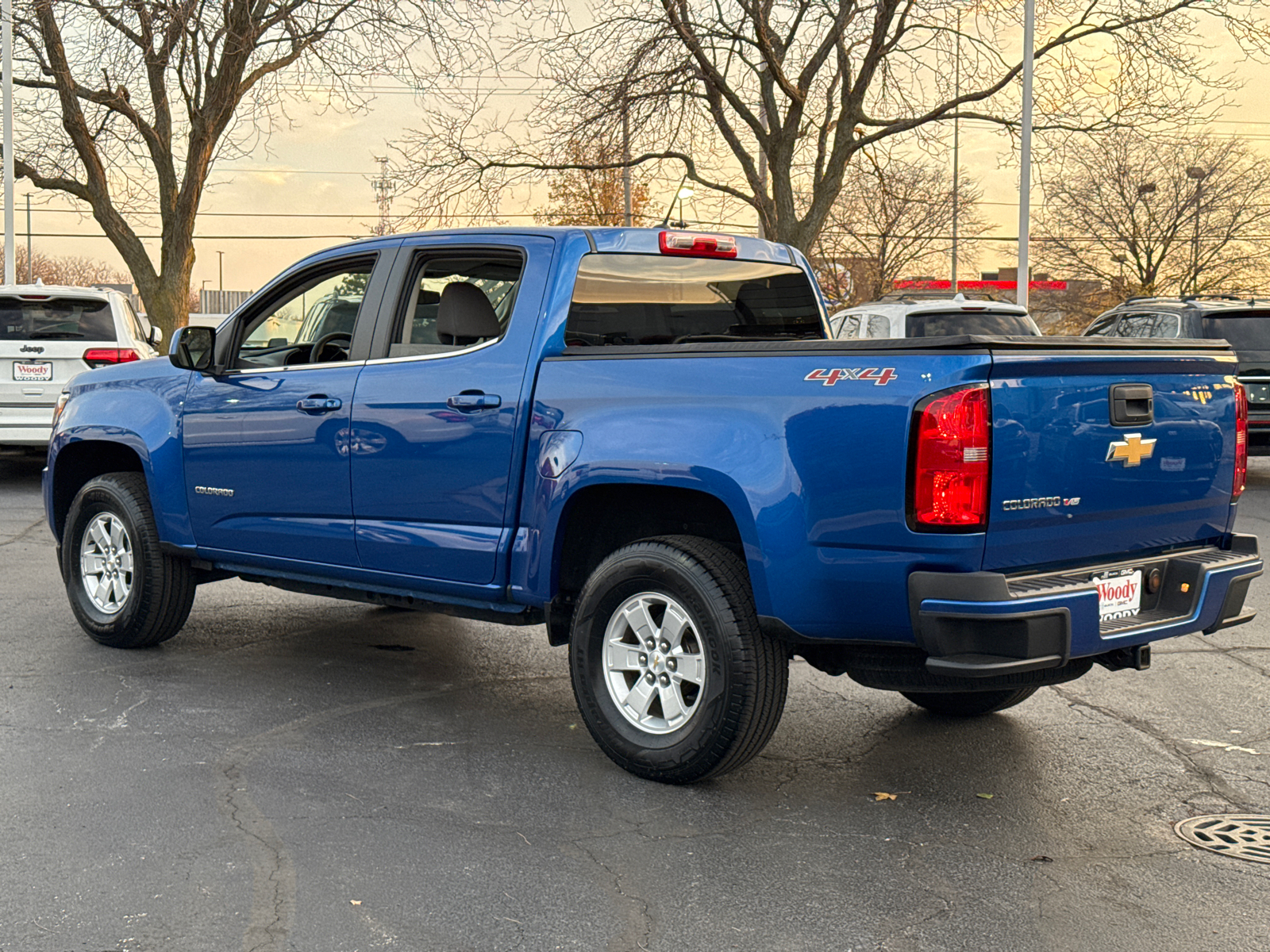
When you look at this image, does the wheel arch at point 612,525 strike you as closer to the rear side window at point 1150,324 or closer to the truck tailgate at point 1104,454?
the truck tailgate at point 1104,454

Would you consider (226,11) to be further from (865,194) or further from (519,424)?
(865,194)

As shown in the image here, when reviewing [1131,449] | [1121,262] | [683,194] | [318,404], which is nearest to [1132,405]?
[1131,449]

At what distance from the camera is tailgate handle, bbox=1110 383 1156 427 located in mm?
4336

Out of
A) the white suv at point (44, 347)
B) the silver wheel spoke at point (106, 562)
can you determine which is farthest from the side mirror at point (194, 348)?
the white suv at point (44, 347)

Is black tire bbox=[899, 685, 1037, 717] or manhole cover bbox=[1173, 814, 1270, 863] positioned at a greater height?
black tire bbox=[899, 685, 1037, 717]

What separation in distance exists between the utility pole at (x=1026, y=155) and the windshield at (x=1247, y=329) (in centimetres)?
947

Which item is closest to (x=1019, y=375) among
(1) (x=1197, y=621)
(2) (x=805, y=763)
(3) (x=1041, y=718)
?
(1) (x=1197, y=621)

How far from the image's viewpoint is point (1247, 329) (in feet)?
47.4

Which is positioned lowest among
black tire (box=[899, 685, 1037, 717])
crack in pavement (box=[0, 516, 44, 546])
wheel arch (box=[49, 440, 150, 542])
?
black tire (box=[899, 685, 1037, 717])

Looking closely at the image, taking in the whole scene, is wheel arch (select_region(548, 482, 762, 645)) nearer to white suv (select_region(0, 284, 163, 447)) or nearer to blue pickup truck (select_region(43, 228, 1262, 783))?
blue pickup truck (select_region(43, 228, 1262, 783))

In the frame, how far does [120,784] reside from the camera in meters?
4.70

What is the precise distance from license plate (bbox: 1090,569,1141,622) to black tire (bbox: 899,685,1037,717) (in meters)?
1.20

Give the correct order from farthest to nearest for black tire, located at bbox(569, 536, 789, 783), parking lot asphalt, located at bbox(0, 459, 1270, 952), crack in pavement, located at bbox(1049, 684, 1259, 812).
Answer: crack in pavement, located at bbox(1049, 684, 1259, 812)
black tire, located at bbox(569, 536, 789, 783)
parking lot asphalt, located at bbox(0, 459, 1270, 952)

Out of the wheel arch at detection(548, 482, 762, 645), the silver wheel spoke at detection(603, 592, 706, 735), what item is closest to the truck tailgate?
the wheel arch at detection(548, 482, 762, 645)
